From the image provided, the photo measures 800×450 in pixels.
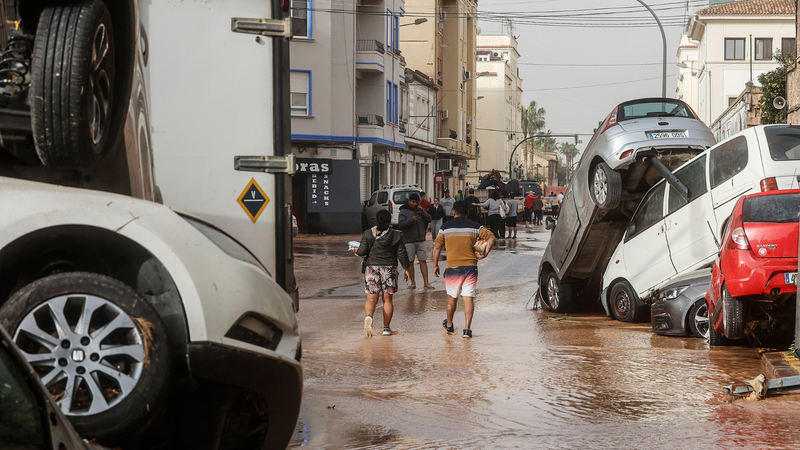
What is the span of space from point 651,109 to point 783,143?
272 centimetres

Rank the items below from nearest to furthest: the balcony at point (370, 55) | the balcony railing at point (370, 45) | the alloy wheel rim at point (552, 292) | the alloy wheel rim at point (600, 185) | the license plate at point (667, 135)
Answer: the license plate at point (667, 135) < the alloy wheel rim at point (600, 185) < the alloy wheel rim at point (552, 292) < the balcony at point (370, 55) < the balcony railing at point (370, 45)

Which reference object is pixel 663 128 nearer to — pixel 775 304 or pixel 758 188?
pixel 758 188

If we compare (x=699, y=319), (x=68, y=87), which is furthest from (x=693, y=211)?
(x=68, y=87)

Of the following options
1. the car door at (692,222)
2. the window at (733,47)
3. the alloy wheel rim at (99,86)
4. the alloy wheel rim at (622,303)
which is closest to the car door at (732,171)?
the car door at (692,222)

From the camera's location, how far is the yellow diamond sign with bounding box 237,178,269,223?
5582 millimetres

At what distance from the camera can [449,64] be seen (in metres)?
60.7

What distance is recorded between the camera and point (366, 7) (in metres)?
38.8

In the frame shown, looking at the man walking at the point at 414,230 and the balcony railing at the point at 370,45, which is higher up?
the balcony railing at the point at 370,45

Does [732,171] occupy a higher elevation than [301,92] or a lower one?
lower

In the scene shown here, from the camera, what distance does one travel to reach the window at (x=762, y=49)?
195 feet

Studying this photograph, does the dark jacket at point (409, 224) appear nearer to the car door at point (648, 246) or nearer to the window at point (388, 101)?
the car door at point (648, 246)

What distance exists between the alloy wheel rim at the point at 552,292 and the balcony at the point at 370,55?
2465 centimetres

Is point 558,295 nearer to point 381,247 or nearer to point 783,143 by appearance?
point 381,247

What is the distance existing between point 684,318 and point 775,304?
1.78 metres
